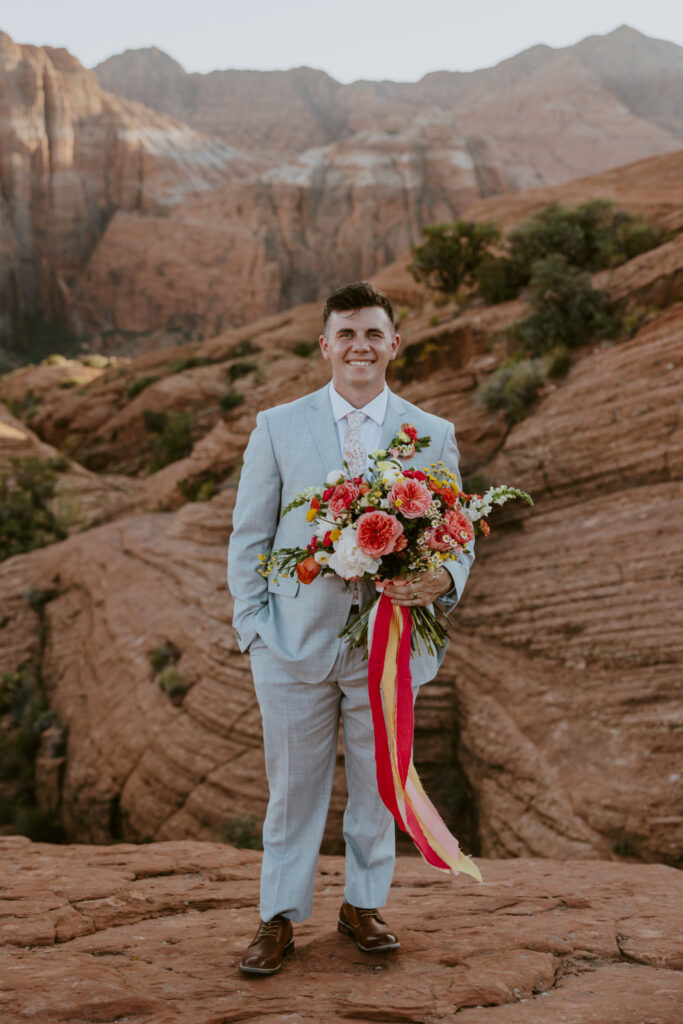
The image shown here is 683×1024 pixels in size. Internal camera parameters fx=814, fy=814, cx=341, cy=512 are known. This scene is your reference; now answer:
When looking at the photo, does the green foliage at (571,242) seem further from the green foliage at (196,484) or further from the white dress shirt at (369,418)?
the white dress shirt at (369,418)

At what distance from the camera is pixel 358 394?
3.38 metres

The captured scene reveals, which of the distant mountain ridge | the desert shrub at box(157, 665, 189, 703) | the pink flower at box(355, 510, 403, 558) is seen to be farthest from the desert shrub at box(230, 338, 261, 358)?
the distant mountain ridge

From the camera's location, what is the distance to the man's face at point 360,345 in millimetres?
3281

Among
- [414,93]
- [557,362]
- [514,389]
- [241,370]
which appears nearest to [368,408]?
[514,389]

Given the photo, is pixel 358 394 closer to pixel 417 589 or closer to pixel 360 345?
pixel 360 345

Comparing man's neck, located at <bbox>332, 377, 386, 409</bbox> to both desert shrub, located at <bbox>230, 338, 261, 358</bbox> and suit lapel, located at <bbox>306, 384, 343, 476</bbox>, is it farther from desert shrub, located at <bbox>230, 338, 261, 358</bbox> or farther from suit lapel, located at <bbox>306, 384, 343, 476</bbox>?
desert shrub, located at <bbox>230, 338, 261, 358</bbox>

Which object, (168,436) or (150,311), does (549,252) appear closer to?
(168,436)

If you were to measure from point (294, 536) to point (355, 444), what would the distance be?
1.50ft

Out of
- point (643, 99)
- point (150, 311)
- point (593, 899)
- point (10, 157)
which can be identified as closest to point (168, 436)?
point (593, 899)

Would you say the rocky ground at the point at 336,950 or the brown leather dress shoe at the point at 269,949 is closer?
the rocky ground at the point at 336,950

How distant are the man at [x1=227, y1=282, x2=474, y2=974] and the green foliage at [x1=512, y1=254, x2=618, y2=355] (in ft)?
33.1

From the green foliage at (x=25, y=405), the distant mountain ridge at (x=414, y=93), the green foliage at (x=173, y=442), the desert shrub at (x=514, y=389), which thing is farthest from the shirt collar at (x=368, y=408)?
the distant mountain ridge at (x=414, y=93)

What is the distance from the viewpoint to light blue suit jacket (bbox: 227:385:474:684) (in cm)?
325

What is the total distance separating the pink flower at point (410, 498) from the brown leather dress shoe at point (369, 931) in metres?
1.81
